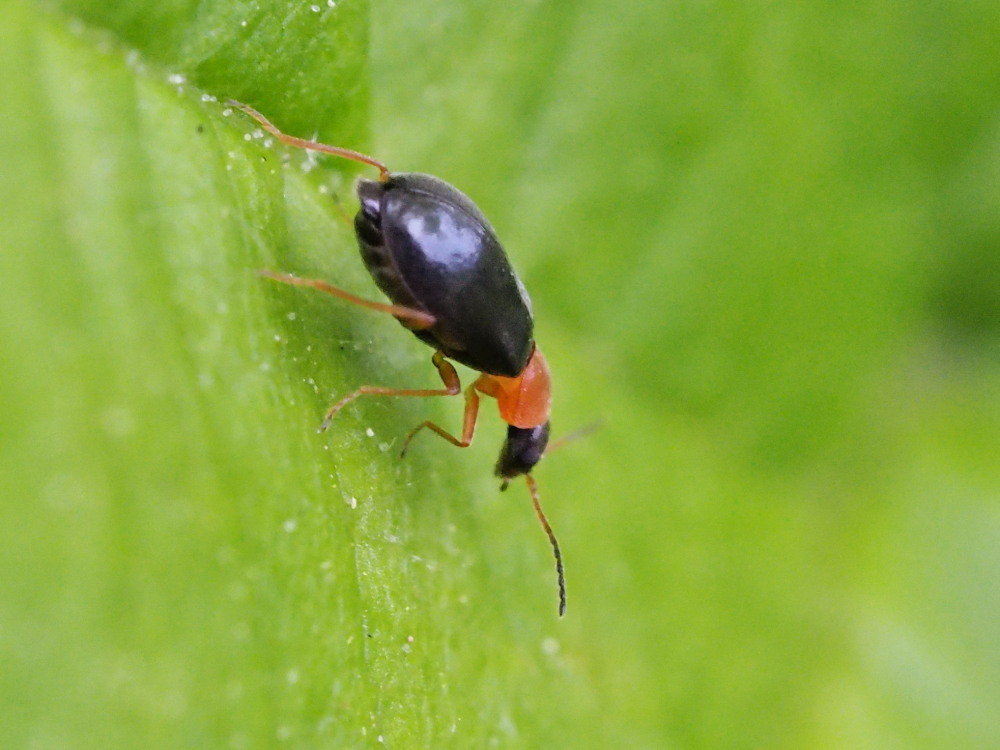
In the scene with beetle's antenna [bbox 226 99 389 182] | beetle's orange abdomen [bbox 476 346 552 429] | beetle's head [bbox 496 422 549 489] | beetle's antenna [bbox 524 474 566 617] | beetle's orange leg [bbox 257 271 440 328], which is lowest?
beetle's antenna [bbox 524 474 566 617]

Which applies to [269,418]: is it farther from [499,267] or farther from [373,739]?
[499,267]

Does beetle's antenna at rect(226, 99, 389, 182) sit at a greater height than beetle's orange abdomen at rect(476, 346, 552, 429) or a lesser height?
greater

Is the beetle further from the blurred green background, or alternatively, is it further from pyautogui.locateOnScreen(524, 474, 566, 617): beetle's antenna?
pyautogui.locateOnScreen(524, 474, 566, 617): beetle's antenna

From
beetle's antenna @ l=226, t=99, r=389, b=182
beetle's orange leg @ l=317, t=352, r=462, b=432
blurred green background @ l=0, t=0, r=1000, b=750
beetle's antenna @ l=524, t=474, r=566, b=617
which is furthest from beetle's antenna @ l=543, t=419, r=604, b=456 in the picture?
beetle's antenna @ l=226, t=99, r=389, b=182

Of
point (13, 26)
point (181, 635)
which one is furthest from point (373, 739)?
point (13, 26)

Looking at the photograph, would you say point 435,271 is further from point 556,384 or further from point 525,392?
point 556,384

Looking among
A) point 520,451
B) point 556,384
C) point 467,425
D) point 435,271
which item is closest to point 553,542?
point 520,451
